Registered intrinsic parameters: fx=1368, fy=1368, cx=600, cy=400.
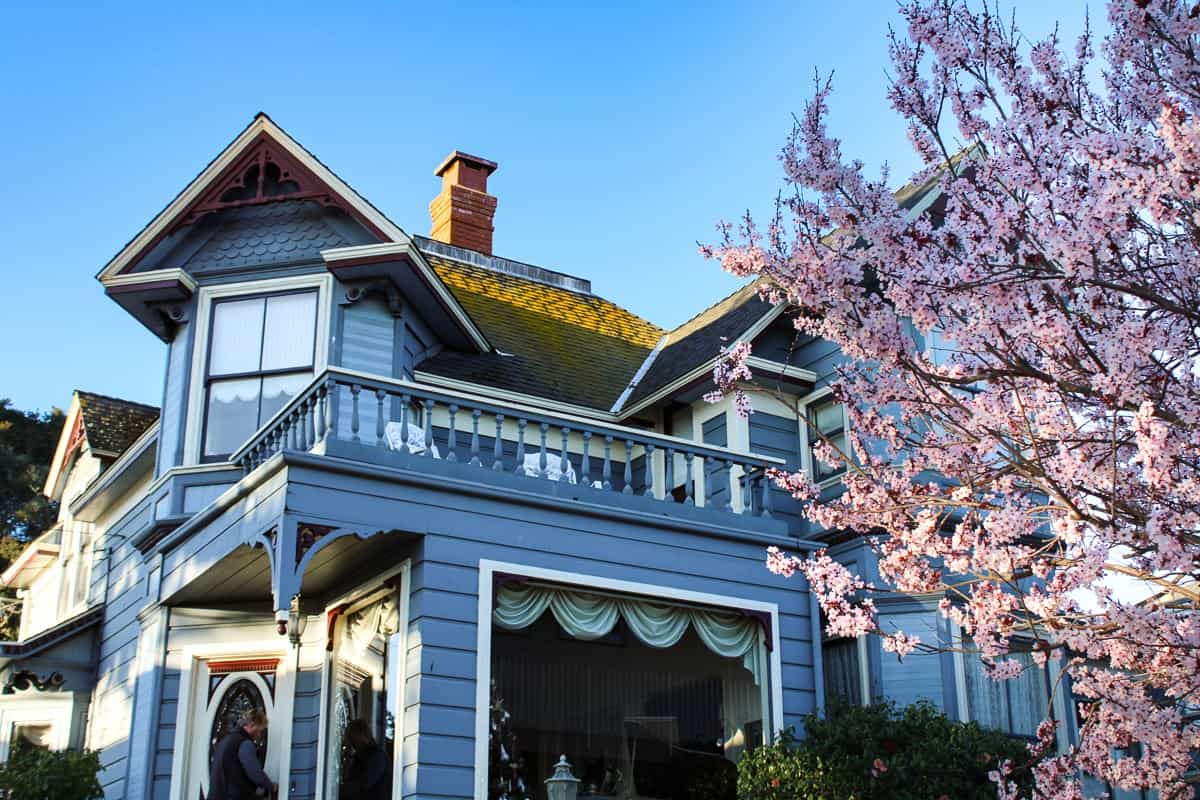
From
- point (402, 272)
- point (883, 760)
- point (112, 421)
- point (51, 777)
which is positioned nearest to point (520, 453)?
point (402, 272)

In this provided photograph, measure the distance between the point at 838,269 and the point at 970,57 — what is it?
1.37 metres

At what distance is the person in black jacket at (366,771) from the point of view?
11.6 metres

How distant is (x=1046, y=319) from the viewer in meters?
7.04

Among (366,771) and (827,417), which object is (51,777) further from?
(827,417)

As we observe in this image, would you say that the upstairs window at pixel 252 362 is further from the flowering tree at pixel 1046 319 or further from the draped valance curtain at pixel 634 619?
the flowering tree at pixel 1046 319

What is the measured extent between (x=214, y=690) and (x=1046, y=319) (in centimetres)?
949

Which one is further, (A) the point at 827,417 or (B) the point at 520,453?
(A) the point at 827,417

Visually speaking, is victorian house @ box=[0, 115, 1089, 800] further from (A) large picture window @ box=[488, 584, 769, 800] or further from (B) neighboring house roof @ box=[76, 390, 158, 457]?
(B) neighboring house roof @ box=[76, 390, 158, 457]

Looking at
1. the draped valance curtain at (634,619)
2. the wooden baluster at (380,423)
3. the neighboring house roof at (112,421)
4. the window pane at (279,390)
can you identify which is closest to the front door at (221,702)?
the window pane at (279,390)

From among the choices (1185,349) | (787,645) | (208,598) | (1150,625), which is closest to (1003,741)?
(787,645)

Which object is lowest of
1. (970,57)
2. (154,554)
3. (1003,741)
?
(1003,741)

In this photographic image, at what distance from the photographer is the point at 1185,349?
22.9 feet

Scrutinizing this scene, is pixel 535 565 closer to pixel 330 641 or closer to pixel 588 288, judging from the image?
pixel 330 641

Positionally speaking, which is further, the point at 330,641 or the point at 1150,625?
the point at 330,641
